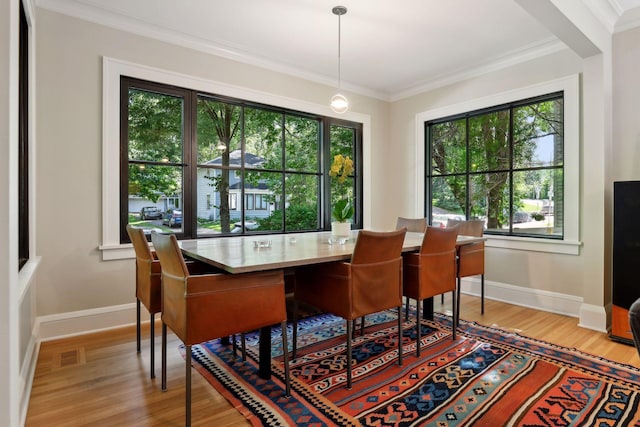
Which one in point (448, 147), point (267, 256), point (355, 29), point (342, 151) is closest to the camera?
point (267, 256)

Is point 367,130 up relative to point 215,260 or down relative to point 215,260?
up

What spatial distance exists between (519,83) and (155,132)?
374 cm

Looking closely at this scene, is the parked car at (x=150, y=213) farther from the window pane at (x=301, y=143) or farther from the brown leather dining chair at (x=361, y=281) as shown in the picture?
the brown leather dining chair at (x=361, y=281)

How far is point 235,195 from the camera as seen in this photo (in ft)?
12.7

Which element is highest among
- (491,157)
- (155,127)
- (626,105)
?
(626,105)

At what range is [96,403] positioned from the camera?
1.90m

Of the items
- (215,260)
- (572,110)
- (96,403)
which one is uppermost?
(572,110)

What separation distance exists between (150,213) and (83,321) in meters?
1.04

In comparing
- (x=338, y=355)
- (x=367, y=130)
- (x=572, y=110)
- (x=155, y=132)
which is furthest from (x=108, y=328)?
(x=572, y=110)

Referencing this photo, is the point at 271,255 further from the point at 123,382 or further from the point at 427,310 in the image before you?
the point at 427,310

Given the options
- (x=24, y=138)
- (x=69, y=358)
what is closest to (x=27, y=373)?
(x=69, y=358)

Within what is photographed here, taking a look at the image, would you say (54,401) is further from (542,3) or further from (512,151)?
(512,151)

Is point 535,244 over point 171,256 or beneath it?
beneath

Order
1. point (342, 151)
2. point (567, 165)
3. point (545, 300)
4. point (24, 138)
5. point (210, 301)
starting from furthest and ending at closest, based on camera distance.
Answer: point (342, 151), point (545, 300), point (567, 165), point (24, 138), point (210, 301)
